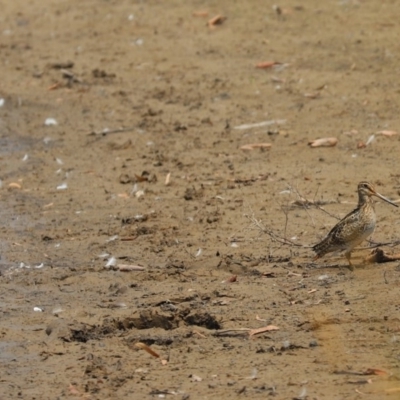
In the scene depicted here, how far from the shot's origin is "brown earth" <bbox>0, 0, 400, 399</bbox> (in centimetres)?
674

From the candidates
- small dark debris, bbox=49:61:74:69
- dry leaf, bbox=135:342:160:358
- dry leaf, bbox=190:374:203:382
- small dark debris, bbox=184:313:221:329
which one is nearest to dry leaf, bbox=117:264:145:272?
small dark debris, bbox=184:313:221:329

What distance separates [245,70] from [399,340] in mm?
6746

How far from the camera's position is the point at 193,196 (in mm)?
9836

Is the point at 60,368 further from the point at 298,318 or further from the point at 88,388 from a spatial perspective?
the point at 298,318

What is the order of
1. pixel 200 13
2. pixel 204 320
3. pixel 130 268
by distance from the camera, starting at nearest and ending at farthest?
pixel 204 320
pixel 130 268
pixel 200 13

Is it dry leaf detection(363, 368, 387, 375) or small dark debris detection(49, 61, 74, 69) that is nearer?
dry leaf detection(363, 368, 387, 375)

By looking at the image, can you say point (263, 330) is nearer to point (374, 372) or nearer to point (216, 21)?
point (374, 372)

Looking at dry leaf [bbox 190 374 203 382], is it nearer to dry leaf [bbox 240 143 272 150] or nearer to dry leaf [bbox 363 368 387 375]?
dry leaf [bbox 363 368 387 375]

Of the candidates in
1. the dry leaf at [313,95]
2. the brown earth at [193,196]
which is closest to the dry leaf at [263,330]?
the brown earth at [193,196]

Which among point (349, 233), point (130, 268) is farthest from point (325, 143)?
point (349, 233)

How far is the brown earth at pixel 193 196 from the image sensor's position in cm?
674

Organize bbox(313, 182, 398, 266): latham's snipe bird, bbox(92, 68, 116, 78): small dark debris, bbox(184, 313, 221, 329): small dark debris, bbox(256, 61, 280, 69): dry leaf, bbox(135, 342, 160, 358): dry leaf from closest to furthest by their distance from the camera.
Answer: bbox(135, 342, 160, 358): dry leaf
bbox(184, 313, 221, 329): small dark debris
bbox(313, 182, 398, 266): latham's snipe bird
bbox(256, 61, 280, 69): dry leaf
bbox(92, 68, 116, 78): small dark debris

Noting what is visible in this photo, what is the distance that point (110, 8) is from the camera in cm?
1576

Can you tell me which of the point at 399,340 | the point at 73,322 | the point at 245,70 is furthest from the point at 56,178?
the point at 399,340
